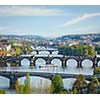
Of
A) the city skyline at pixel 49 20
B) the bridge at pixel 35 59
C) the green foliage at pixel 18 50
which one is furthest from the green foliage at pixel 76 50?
the green foliage at pixel 18 50

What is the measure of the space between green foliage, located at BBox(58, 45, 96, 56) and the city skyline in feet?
0.47

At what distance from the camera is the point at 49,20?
5.87 metres

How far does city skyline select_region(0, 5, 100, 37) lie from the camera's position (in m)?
Result: 5.81

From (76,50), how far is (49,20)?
37cm

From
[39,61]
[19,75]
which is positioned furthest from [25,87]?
[39,61]

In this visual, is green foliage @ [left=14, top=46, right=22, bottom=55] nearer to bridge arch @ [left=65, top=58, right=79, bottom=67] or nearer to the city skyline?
the city skyline

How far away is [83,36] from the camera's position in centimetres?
588

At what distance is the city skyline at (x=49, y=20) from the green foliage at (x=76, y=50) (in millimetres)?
143

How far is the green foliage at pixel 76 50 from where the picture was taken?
593 centimetres

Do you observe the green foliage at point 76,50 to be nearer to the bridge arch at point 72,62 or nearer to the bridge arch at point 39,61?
the bridge arch at point 72,62

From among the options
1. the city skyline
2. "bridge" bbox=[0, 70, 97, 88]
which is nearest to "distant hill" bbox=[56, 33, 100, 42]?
the city skyline

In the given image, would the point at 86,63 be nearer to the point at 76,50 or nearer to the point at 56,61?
the point at 76,50
